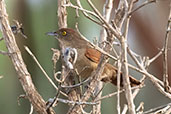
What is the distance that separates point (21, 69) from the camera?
8.29 ft

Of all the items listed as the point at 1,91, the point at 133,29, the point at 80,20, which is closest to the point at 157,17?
the point at 133,29

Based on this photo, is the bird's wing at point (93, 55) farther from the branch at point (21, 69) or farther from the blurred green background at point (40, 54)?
the blurred green background at point (40, 54)

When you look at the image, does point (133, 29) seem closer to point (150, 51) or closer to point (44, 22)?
point (150, 51)

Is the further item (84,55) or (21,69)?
(84,55)

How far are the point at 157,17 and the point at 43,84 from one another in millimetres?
3142

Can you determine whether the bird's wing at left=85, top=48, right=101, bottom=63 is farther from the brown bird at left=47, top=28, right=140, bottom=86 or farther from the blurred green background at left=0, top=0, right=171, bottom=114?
the blurred green background at left=0, top=0, right=171, bottom=114

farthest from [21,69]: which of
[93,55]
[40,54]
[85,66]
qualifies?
[40,54]

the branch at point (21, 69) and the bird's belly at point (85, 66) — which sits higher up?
the branch at point (21, 69)

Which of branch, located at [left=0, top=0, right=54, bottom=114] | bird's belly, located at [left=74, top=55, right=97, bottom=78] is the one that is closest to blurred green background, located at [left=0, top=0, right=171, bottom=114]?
bird's belly, located at [left=74, top=55, right=97, bottom=78]

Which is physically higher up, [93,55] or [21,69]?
[21,69]

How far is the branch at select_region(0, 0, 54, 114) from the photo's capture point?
247 centimetres

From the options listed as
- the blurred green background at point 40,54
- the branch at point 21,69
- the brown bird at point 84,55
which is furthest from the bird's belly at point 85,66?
the blurred green background at point 40,54

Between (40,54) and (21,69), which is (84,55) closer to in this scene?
(21,69)

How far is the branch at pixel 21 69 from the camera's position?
97.1 inches
